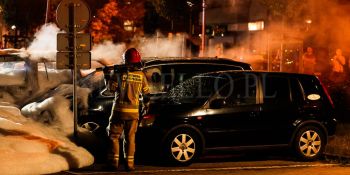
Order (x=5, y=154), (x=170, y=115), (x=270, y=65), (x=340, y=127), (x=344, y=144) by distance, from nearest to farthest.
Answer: (x=5, y=154)
(x=170, y=115)
(x=344, y=144)
(x=340, y=127)
(x=270, y=65)

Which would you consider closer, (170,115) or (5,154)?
(5,154)

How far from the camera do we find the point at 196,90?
980 cm

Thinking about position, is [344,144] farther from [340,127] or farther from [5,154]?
[5,154]

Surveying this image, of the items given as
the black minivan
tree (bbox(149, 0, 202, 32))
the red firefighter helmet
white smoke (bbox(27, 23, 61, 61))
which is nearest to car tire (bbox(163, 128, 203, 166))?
the black minivan

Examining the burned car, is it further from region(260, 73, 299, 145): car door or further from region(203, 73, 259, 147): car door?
region(260, 73, 299, 145): car door

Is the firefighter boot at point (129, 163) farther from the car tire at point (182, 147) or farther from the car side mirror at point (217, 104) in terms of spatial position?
the car side mirror at point (217, 104)

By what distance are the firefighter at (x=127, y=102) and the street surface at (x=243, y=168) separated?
0.44 metres

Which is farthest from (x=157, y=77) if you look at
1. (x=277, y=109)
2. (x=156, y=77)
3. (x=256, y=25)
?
(x=256, y=25)

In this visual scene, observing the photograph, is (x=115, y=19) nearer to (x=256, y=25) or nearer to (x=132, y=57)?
(x=256, y=25)

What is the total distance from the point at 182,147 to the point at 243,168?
953mm

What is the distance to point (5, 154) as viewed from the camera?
8266 millimetres

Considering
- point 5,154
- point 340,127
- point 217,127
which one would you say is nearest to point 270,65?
point 340,127

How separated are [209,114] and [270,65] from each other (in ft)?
52.1

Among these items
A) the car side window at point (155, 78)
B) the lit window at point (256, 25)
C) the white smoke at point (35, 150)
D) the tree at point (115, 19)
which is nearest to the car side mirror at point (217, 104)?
the car side window at point (155, 78)
